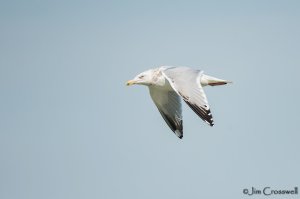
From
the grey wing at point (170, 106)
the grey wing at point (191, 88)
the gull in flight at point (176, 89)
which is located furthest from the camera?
the grey wing at point (170, 106)

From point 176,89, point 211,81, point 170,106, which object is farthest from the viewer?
point 170,106

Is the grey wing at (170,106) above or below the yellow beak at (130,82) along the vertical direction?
below

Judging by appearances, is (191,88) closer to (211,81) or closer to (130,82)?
(211,81)

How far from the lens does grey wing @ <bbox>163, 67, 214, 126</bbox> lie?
11078mm

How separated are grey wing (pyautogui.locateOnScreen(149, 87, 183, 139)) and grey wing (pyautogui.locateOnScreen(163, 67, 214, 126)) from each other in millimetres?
849

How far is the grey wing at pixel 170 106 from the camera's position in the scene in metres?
13.4

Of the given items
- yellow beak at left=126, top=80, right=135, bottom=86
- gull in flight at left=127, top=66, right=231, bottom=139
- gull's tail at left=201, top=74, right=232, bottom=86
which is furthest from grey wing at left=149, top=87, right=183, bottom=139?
gull's tail at left=201, top=74, right=232, bottom=86

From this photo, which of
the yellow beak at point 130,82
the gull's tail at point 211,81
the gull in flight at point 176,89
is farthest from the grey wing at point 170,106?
the gull's tail at point 211,81

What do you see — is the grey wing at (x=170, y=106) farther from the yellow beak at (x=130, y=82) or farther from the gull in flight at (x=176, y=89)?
the yellow beak at (x=130, y=82)

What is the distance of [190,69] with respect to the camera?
1262cm

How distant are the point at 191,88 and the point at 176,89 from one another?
0.66 feet

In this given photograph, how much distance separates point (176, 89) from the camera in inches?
456

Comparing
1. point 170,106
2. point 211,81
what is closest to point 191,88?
point 211,81

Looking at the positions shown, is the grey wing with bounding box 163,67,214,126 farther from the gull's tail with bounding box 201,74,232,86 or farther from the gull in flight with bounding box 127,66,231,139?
the gull's tail with bounding box 201,74,232,86
